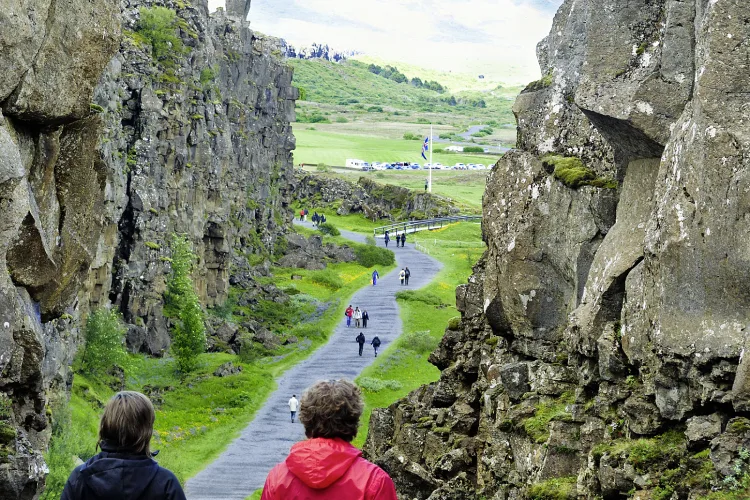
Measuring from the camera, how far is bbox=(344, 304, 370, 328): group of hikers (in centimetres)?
8044

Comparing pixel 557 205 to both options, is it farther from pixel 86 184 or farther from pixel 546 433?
pixel 86 184

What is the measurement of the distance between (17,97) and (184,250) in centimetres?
5970

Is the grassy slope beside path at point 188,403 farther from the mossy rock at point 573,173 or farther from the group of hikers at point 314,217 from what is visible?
the group of hikers at point 314,217

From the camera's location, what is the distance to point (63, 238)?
72.0ft

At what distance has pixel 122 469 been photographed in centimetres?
971

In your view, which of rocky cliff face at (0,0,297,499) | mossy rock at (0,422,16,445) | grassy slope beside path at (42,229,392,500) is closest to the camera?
mossy rock at (0,422,16,445)

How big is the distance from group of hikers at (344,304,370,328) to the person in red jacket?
70444mm

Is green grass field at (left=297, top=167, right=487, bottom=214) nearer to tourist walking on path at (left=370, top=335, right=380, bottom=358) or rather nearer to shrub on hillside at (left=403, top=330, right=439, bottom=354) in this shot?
shrub on hillside at (left=403, top=330, right=439, bottom=354)

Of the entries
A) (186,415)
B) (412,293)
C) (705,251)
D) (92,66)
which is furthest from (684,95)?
(412,293)

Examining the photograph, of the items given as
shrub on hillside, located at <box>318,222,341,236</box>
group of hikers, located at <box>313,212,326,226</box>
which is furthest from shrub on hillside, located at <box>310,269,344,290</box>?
group of hikers, located at <box>313,212,326,226</box>

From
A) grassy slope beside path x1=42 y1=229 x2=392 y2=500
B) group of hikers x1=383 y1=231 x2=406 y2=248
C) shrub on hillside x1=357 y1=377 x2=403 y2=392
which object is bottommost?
grassy slope beside path x1=42 y1=229 x2=392 y2=500

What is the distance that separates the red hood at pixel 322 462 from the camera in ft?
31.4

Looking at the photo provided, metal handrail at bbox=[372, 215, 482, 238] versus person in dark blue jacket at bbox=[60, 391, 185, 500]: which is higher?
person in dark blue jacket at bbox=[60, 391, 185, 500]

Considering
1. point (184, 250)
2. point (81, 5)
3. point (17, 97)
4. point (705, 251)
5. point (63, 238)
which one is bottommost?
point (184, 250)
